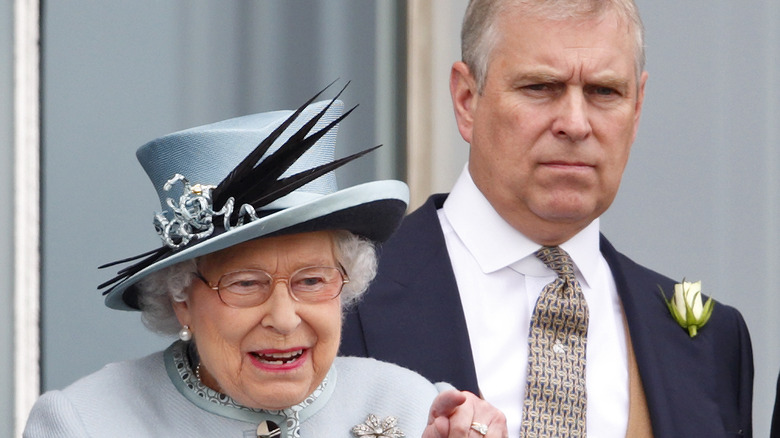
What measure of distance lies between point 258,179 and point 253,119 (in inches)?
7.7

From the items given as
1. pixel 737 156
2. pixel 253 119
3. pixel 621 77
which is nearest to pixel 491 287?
pixel 621 77

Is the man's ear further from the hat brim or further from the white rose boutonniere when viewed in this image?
the hat brim

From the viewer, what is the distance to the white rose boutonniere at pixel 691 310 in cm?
359

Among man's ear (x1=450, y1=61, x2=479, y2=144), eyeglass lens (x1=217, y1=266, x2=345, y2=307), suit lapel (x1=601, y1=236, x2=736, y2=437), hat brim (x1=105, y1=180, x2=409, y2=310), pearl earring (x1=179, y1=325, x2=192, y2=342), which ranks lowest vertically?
suit lapel (x1=601, y1=236, x2=736, y2=437)

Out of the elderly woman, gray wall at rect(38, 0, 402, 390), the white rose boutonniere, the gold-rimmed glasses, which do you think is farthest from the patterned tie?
gray wall at rect(38, 0, 402, 390)

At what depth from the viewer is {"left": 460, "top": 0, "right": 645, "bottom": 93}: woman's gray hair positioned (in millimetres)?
3365

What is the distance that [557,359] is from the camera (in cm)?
333

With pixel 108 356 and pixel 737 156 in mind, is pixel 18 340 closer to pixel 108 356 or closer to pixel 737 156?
pixel 108 356

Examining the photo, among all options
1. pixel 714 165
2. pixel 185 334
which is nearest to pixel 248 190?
pixel 185 334

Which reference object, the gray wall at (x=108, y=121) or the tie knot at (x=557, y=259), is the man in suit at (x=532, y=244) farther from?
the gray wall at (x=108, y=121)

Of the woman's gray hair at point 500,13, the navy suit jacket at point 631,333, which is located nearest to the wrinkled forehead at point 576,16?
the woman's gray hair at point 500,13

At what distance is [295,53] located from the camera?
179 inches
